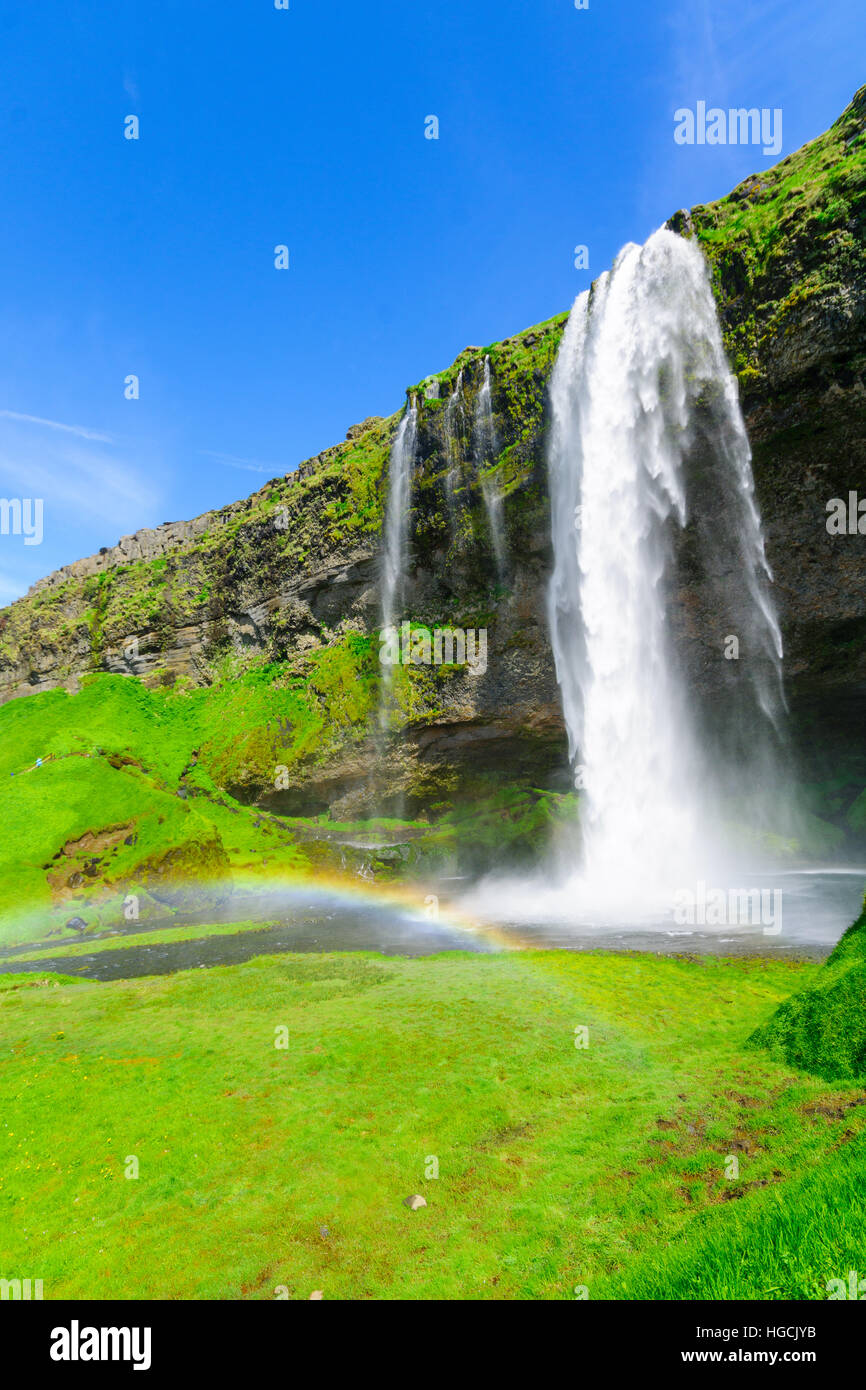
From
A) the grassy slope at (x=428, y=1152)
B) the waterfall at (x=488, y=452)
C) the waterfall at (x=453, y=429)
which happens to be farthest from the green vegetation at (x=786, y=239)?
the grassy slope at (x=428, y=1152)

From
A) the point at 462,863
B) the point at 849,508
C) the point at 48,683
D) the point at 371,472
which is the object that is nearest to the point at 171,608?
the point at 48,683

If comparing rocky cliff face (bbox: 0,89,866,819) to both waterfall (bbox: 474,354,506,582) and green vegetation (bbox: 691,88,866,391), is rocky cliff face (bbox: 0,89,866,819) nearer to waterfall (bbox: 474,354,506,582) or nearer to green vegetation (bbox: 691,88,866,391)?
green vegetation (bbox: 691,88,866,391)

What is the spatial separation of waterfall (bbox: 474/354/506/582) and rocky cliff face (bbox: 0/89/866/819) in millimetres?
433

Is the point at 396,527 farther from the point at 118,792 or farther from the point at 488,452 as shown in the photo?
the point at 118,792

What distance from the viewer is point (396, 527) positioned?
4041 cm

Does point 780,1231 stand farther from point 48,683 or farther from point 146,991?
point 48,683

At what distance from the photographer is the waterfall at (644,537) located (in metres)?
28.7

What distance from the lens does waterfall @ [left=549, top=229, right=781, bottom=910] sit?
28.7 m

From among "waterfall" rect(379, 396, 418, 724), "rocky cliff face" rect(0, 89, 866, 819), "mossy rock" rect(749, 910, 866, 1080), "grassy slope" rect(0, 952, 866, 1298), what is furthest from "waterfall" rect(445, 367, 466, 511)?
"mossy rock" rect(749, 910, 866, 1080)

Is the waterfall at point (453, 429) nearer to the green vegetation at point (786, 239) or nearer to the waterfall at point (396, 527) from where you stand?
the waterfall at point (396, 527)

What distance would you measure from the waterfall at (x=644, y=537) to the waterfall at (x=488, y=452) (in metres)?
3.64

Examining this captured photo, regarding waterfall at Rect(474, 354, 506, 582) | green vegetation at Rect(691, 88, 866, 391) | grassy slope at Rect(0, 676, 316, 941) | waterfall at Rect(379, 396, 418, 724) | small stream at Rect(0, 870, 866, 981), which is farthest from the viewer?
waterfall at Rect(379, 396, 418, 724)

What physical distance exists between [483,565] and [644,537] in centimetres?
1008

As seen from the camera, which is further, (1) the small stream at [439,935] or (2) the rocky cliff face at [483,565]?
(2) the rocky cliff face at [483,565]
